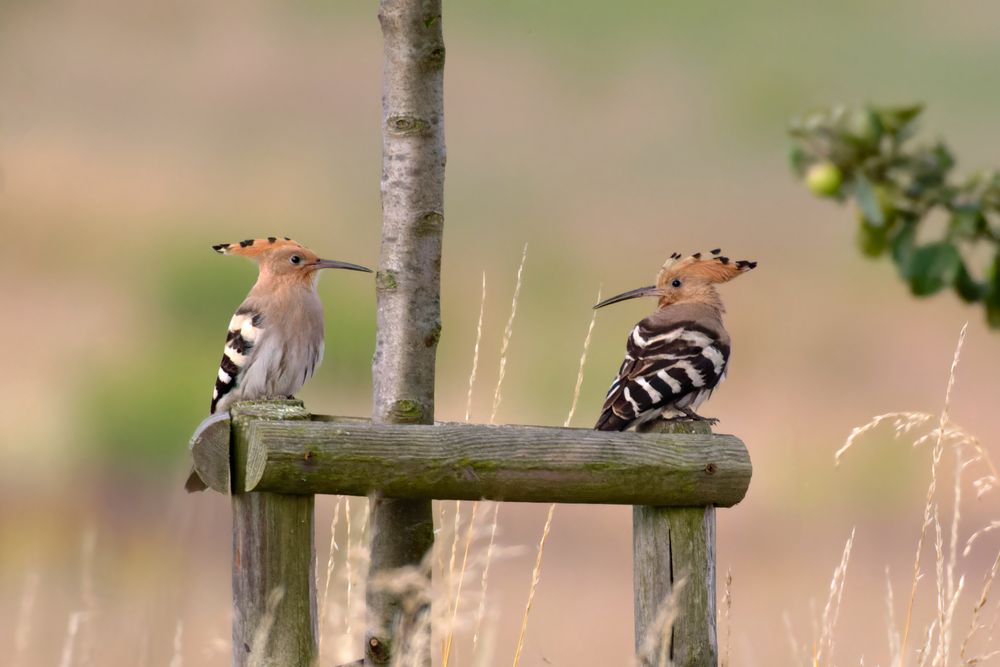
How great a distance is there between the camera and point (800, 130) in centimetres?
81

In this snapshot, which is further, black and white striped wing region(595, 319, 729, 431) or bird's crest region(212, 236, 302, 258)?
bird's crest region(212, 236, 302, 258)

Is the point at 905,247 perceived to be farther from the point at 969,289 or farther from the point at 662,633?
the point at 662,633

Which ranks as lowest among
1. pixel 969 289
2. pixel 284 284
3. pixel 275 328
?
pixel 969 289

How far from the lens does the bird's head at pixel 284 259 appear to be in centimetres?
308

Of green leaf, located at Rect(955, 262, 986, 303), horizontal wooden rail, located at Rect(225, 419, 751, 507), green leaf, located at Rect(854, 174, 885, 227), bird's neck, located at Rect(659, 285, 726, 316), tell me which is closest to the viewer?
green leaf, located at Rect(854, 174, 885, 227)

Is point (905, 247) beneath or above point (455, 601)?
above

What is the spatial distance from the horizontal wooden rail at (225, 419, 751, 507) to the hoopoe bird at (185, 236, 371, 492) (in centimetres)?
92

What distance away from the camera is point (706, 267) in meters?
3.23

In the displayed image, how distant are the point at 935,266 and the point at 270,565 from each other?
4.57ft

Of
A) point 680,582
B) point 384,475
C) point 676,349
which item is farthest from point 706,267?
point 384,475

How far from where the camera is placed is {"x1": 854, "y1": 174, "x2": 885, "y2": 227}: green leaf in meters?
0.79

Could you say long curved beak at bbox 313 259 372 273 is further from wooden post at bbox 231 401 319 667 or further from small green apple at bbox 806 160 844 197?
small green apple at bbox 806 160 844 197

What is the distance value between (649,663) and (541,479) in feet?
1.27

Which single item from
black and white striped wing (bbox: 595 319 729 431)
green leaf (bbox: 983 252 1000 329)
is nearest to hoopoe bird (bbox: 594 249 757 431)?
black and white striped wing (bbox: 595 319 729 431)
